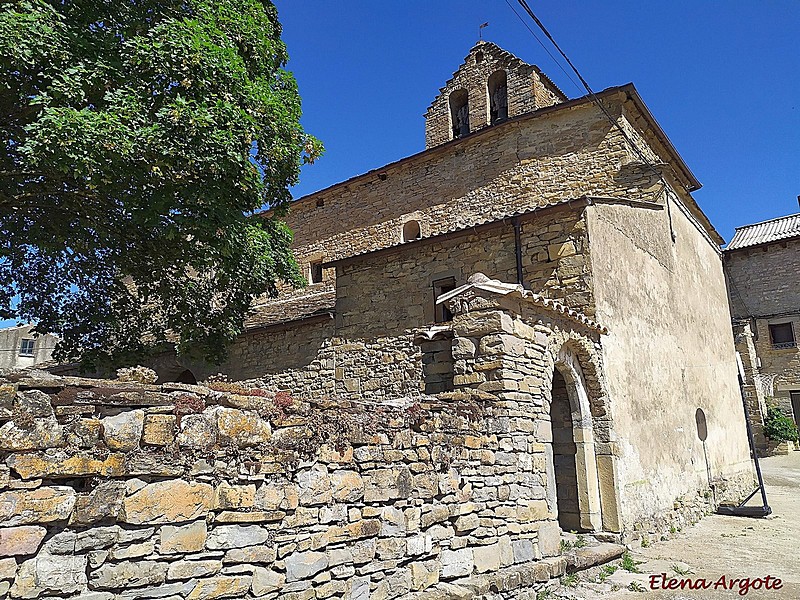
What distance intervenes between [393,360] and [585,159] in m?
6.53

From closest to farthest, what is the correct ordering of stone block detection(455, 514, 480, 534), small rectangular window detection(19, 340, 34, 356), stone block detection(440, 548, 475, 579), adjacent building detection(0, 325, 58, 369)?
stone block detection(440, 548, 475, 579) < stone block detection(455, 514, 480, 534) < adjacent building detection(0, 325, 58, 369) < small rectangular window detection(19, 340, 34, 356)

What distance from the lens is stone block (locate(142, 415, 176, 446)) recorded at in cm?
344

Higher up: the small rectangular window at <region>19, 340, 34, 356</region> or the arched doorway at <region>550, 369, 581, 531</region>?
the small rectangular window at <region>19, 340, 34, 356</region>

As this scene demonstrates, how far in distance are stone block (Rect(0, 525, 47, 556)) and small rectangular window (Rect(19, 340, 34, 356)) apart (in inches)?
1314

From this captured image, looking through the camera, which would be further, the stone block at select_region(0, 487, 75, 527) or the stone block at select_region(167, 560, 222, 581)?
the stone block at select_region(167, 560, 222, 581)

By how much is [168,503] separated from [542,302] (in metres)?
4.88

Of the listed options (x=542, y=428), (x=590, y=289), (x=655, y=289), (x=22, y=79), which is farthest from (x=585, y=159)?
(x=22, y=79)

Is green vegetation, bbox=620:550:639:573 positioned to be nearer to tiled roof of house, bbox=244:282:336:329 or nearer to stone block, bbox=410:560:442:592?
stone block, bbox=410:560:442:592

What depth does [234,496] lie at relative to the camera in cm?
373

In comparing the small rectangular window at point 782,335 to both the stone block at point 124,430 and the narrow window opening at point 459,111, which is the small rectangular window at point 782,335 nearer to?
the narrow window opening at point 459,111

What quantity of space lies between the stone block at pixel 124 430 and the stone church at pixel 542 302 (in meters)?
1.88

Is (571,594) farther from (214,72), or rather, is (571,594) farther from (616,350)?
(214,72)

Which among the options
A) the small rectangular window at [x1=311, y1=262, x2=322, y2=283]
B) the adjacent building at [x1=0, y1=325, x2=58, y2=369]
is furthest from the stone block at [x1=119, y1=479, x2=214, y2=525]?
the adjacent building at [x1=0, y1=325, x2=58, y2=369]

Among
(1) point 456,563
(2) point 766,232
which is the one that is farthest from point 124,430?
(2) point 766,232
